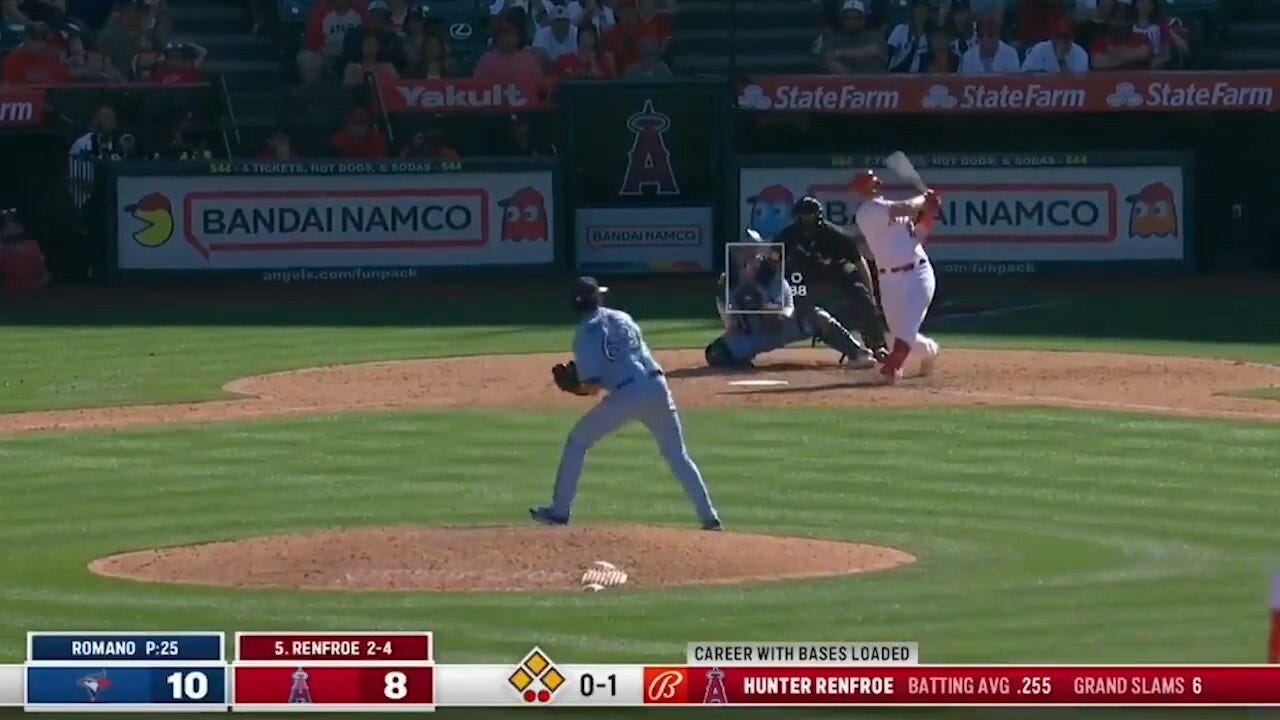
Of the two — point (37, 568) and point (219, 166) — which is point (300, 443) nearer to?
point (37, 568)

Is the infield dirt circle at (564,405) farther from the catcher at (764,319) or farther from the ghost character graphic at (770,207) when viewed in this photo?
the ghost character graphic at (770,207)

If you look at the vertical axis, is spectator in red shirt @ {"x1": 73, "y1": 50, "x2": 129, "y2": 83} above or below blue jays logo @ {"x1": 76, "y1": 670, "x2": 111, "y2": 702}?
below

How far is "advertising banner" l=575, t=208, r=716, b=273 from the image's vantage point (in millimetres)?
28625

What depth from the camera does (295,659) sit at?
873cm

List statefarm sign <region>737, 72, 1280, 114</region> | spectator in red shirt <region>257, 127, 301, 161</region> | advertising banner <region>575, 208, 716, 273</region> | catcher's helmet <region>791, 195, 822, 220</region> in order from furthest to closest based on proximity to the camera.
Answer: advertising banner <region>575, 208, 716, 273</region> → spectator in red shirt <region>257, 127, 301, 161</region> → statefarm sign <region>737, 72, 1280, 114</region> → catcher's helmet <region>791, 195, 822, 220</region>

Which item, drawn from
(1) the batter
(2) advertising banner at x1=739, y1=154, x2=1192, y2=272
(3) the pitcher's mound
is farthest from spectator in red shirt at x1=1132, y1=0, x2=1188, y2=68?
(3) the pitcher's mound

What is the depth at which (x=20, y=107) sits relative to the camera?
2756cm

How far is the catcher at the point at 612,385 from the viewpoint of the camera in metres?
13.0

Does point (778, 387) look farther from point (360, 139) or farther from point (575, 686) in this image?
point (575, 686)

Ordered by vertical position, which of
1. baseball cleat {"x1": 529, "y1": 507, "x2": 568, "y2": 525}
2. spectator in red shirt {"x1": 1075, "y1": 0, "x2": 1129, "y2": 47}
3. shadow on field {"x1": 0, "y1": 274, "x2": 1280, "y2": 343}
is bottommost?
shadow on field {"x1": 0, "y1": 274, "x2": 1280, "y2": 343}

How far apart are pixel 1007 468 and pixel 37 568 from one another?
620 cm

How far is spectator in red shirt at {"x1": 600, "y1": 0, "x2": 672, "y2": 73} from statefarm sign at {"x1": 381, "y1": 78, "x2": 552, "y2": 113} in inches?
66.6

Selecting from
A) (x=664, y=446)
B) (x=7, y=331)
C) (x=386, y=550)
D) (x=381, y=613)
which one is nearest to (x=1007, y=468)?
(x=664, y=446)

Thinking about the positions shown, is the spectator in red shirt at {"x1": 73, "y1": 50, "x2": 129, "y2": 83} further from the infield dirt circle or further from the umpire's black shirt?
the umpire's black shirt
